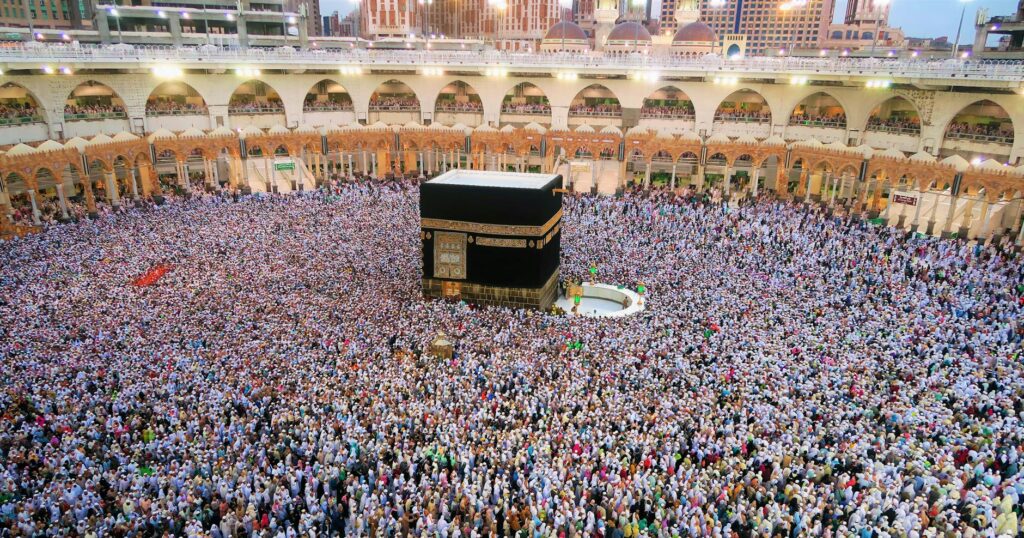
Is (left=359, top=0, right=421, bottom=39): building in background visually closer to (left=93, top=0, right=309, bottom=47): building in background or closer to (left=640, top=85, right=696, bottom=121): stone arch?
(left=93, top=0, right=309, bottom=47): building in background

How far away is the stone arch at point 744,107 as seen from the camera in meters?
31.2

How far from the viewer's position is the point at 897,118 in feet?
92.0

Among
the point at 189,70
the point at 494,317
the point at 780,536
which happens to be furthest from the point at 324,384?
the point at 189,70

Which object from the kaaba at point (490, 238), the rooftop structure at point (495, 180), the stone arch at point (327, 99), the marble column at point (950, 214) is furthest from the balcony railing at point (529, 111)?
the marble column at point (950, 214)

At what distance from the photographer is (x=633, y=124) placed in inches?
1273

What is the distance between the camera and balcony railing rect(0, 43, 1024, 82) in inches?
929

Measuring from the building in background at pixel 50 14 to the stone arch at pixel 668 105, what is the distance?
42397mm

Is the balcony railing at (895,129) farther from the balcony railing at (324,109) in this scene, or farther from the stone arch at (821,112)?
the balcony railing at (324,109)

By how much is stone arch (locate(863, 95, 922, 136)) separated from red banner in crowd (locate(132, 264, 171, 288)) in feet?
92.0

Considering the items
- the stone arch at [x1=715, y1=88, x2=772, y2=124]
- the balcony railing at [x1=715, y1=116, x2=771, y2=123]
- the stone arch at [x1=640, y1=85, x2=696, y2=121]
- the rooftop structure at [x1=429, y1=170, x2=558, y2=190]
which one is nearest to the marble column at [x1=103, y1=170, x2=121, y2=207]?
the rooftop structure at [x1=429, y1=170, x2=558, y2=190]

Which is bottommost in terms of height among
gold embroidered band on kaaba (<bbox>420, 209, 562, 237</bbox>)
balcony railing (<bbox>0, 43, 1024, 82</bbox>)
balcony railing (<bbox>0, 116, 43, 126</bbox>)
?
gold embroidered band on kaaba (<bbox>420, 209, 562, 237</bbox>)

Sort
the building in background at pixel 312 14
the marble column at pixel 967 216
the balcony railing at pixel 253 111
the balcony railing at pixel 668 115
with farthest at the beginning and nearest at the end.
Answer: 1. the building in background at pixel 312 14
2. the balcony railing at pixel 668 115
3. the balcony railing at pixel 253 111
4. the marble column at pixel 967 216

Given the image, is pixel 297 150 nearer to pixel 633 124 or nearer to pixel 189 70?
pixel 189 70

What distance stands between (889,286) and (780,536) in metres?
10.7
